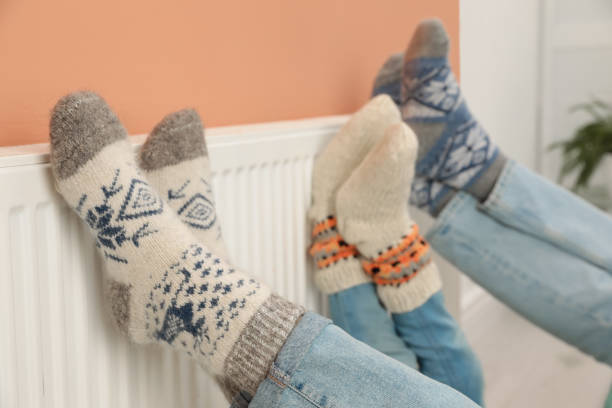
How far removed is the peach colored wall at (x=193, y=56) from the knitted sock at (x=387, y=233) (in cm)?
19

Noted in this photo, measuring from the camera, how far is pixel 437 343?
0.87 meters

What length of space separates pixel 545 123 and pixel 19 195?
6.25ft

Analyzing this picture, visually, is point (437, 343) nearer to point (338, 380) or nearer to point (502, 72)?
point (338, 380)

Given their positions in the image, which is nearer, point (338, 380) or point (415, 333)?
point (338, 380)

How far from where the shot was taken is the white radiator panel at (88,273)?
531 mm

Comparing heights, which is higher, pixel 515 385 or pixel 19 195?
→ pixel 19 195

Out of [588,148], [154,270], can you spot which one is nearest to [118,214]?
[154,270]

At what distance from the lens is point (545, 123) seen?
2055 millimetres

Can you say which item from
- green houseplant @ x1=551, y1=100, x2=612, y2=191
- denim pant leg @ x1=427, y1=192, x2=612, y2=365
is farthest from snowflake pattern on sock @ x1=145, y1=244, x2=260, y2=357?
green houseplant @ x1=551, y1=100, x2=612, y2=191

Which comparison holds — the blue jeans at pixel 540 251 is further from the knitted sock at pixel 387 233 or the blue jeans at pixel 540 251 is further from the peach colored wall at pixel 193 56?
the peach colored wall at pixel 193 56

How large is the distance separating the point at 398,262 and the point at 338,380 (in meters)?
0.34

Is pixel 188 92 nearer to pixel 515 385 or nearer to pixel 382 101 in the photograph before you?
pixel 382 101

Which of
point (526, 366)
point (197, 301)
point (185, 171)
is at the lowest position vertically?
point (526, 366)

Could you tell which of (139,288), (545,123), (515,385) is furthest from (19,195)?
(545,123)
